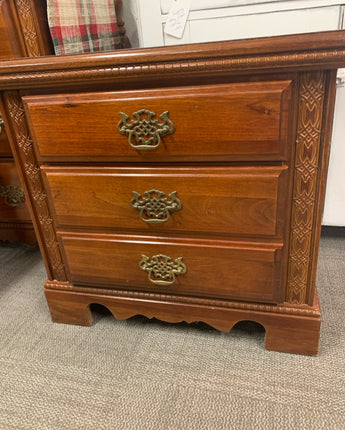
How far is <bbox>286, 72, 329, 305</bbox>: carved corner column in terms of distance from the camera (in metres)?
0.64

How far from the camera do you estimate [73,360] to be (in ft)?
2.98

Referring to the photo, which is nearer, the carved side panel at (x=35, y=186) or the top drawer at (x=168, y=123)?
the top drawer at (x=168, y=123)

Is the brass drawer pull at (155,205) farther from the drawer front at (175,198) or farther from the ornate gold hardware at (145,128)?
the ornate gold hardware at (145,128)

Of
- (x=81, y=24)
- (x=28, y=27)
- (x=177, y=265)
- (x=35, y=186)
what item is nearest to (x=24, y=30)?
(x=28, y=27)

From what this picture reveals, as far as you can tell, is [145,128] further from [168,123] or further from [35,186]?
[35,186]

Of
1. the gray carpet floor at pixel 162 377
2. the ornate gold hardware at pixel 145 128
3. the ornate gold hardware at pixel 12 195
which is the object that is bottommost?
the gray carpet floor at pixel 162 377

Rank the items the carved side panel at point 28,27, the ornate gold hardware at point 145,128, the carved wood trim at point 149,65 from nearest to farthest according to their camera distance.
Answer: the carved wood trim at point 149,65 → the ornate gold hardware at point 145,128 → the carved side panel at point 28,27

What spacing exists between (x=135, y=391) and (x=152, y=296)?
0.75 ft

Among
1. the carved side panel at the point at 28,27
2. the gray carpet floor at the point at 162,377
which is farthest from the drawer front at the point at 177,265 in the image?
the carved side panel at the point at 28,27

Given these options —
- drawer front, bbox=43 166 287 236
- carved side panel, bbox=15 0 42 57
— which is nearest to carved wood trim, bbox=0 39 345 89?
drawer front, bbox=43 166 287 236

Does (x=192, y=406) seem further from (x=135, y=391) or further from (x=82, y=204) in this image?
(x=82, y=204)

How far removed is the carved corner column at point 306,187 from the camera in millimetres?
642

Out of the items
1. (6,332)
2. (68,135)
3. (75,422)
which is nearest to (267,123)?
(68,135)

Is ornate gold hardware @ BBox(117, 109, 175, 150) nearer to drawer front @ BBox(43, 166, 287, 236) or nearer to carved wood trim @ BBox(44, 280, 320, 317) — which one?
drawer front @ BBox(43, 166, 287, 236)
